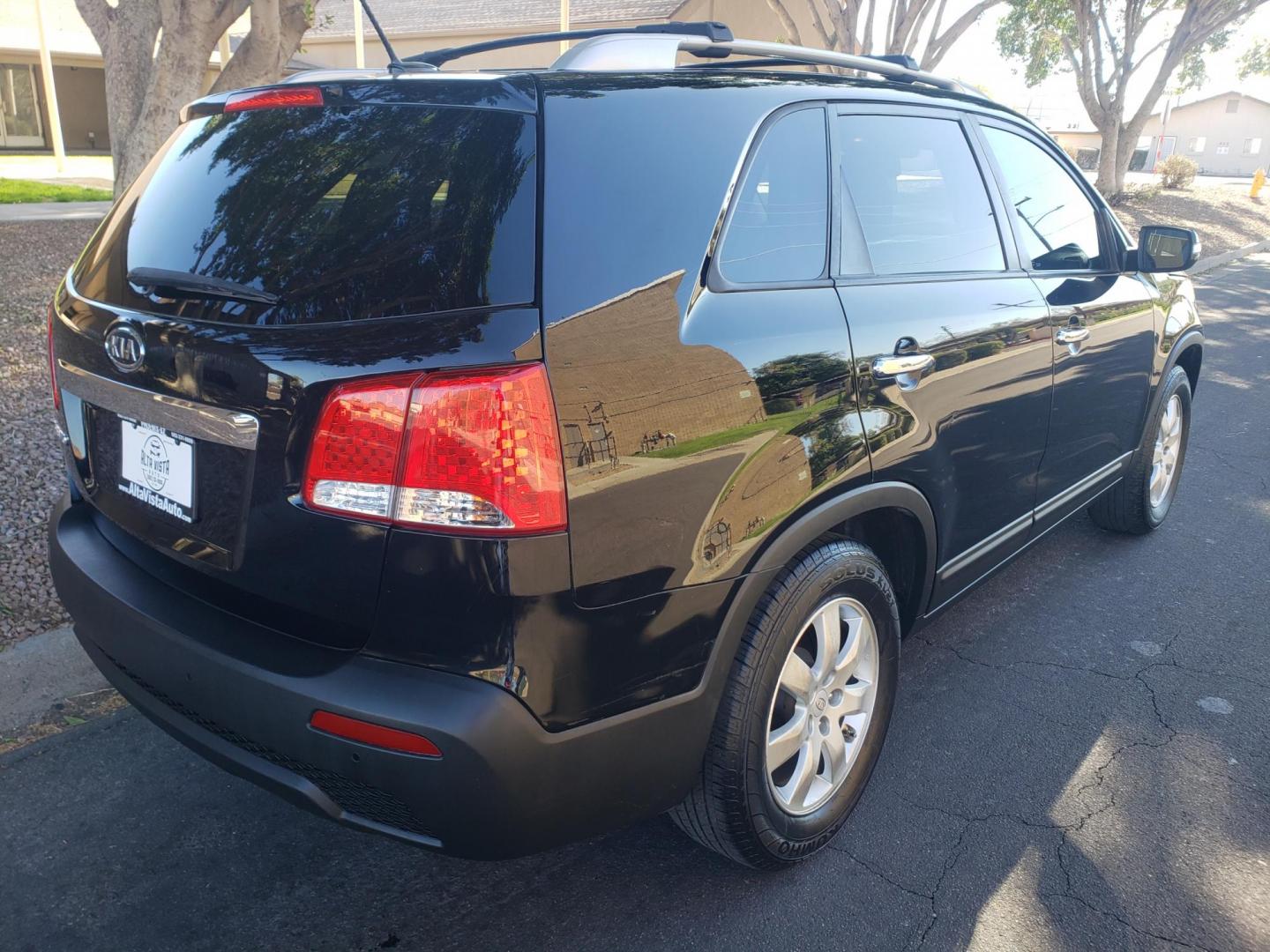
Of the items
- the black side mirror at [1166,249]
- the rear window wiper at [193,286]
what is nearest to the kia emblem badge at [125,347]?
the rear window wiper at [193,286]

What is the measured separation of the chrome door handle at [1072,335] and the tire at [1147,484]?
3.49 feet

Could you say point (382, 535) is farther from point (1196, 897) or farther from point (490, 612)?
point (1196, 897)

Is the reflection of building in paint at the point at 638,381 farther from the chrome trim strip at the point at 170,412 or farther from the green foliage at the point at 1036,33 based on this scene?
the green foliage at the point at 1036,33

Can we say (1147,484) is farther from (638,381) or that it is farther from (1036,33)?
(1036,33)

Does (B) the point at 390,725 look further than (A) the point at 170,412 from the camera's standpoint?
No

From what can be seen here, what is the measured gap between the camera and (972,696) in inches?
133

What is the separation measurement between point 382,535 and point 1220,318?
11.8m

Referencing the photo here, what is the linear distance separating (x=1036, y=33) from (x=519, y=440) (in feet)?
103

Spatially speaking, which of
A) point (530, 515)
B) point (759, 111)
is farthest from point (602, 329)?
point (759, 111)

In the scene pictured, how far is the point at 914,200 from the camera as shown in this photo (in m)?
2.93

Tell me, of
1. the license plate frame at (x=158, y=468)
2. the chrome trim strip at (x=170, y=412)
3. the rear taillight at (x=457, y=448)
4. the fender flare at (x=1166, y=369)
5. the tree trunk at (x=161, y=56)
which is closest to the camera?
the rear taillight at (x=457, y=448)

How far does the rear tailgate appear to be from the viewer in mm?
1832

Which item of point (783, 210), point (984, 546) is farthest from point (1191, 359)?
point (783, 210)

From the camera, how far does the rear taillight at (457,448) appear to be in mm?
1768
